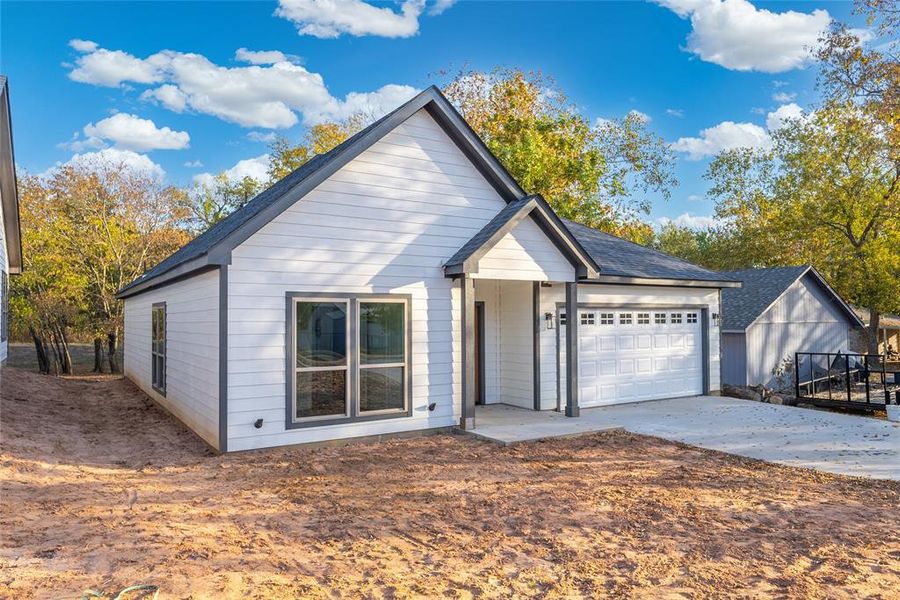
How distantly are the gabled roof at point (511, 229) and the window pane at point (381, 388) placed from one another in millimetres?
1905

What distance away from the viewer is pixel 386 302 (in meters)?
8.76

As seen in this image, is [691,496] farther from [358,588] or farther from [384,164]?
[384,164]

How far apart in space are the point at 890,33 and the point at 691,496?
38.9 ft

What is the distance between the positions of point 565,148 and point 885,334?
19766mm

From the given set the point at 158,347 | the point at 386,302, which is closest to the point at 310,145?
the point at 158,347

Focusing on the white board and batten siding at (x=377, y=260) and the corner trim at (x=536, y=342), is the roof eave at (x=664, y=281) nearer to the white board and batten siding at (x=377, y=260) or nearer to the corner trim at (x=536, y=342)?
the corner trim at (x=536, y=342)

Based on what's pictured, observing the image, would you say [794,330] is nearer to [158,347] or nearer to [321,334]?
[321,334]

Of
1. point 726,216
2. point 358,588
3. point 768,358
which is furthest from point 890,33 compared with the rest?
point 726,216

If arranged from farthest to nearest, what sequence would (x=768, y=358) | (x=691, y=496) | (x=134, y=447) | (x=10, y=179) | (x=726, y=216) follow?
(x=726, y=216), (x=768, y=358), (x=10, y=179), (x=134, y=447), (x=691, y=496)

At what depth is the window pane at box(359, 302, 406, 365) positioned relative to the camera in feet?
28.1

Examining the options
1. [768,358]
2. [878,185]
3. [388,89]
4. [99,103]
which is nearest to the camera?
[768,358]

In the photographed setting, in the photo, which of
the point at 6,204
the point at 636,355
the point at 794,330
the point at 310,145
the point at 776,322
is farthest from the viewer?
the point at 310,145

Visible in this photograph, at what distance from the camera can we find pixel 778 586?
398cm

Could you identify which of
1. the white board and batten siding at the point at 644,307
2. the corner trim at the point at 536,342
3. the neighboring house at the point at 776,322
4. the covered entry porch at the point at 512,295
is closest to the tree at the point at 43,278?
the covered entry porch at the point at 512,295
